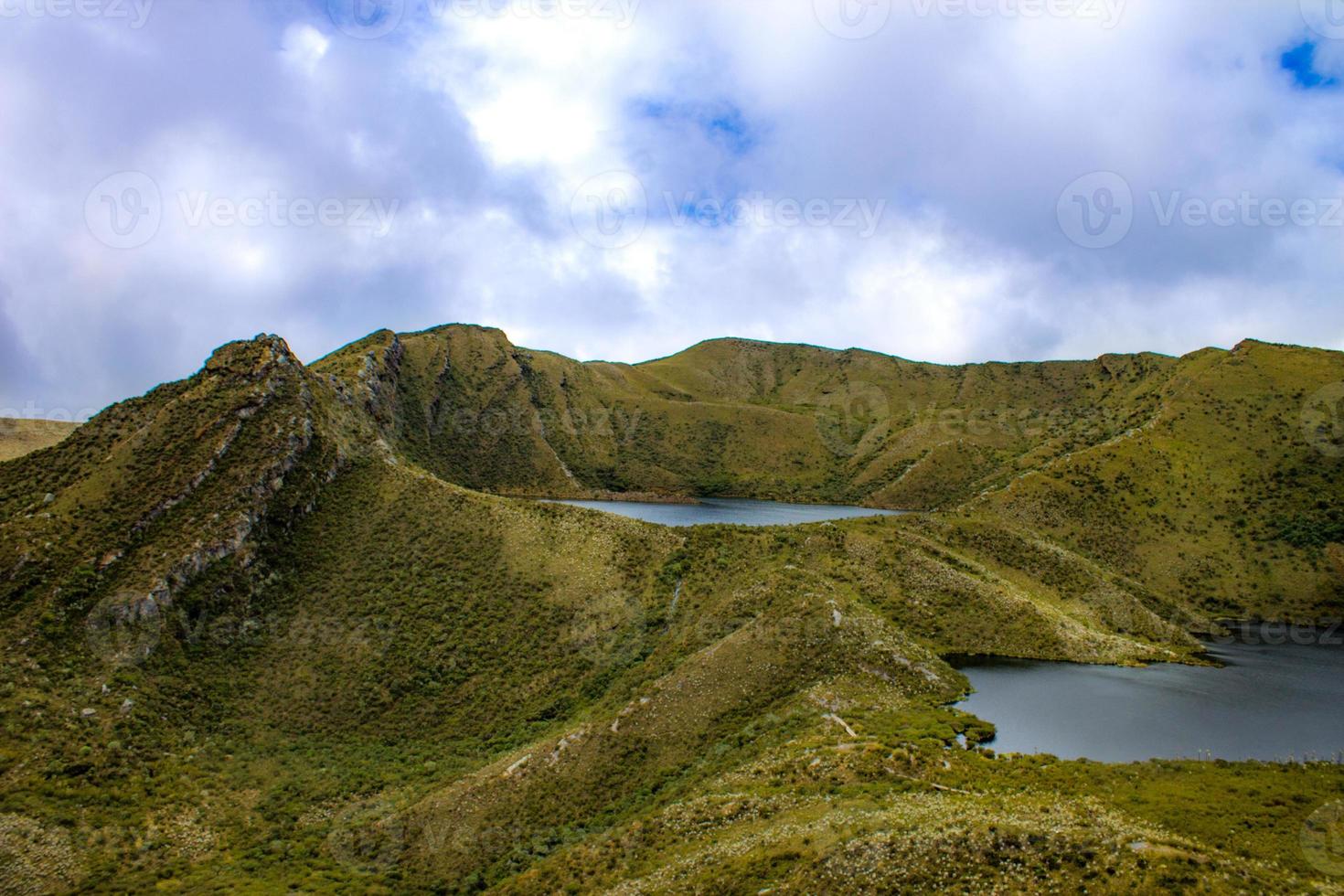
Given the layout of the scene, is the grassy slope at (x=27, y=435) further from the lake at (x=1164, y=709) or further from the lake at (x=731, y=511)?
the lake at (x=1164, y=709)

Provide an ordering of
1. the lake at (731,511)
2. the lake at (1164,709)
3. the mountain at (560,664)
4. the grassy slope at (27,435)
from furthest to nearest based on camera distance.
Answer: the lake at (731,511), the grassy slope at (27,435), the lake at (1164,709), the mountain at (560,664)

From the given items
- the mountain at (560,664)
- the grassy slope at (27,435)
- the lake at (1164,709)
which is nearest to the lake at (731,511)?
the mountain at (560,664)

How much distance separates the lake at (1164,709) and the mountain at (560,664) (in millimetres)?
3216

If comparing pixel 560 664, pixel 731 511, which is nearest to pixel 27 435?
pixel 731 511

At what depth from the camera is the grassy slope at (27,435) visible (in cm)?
11800

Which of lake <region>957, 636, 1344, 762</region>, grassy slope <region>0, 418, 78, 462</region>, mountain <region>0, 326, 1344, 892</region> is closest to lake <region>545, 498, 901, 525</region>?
mountain <region>0, 326, 1344, 892</region>

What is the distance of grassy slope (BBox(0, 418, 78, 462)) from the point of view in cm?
11800

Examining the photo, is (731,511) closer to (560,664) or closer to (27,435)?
(560,664)

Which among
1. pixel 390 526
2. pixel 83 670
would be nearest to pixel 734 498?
pixel 390 526

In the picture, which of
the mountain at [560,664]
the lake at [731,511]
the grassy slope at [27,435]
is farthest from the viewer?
the lake at [731,511]

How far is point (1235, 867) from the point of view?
21.2 meters

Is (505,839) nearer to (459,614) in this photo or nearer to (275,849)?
(275,849)

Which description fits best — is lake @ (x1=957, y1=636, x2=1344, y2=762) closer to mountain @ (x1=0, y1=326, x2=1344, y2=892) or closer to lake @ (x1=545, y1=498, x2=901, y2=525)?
mountain @ (x1=0, y1=326, x2=1344, y2=892)

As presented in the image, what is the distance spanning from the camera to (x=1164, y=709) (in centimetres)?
4978
